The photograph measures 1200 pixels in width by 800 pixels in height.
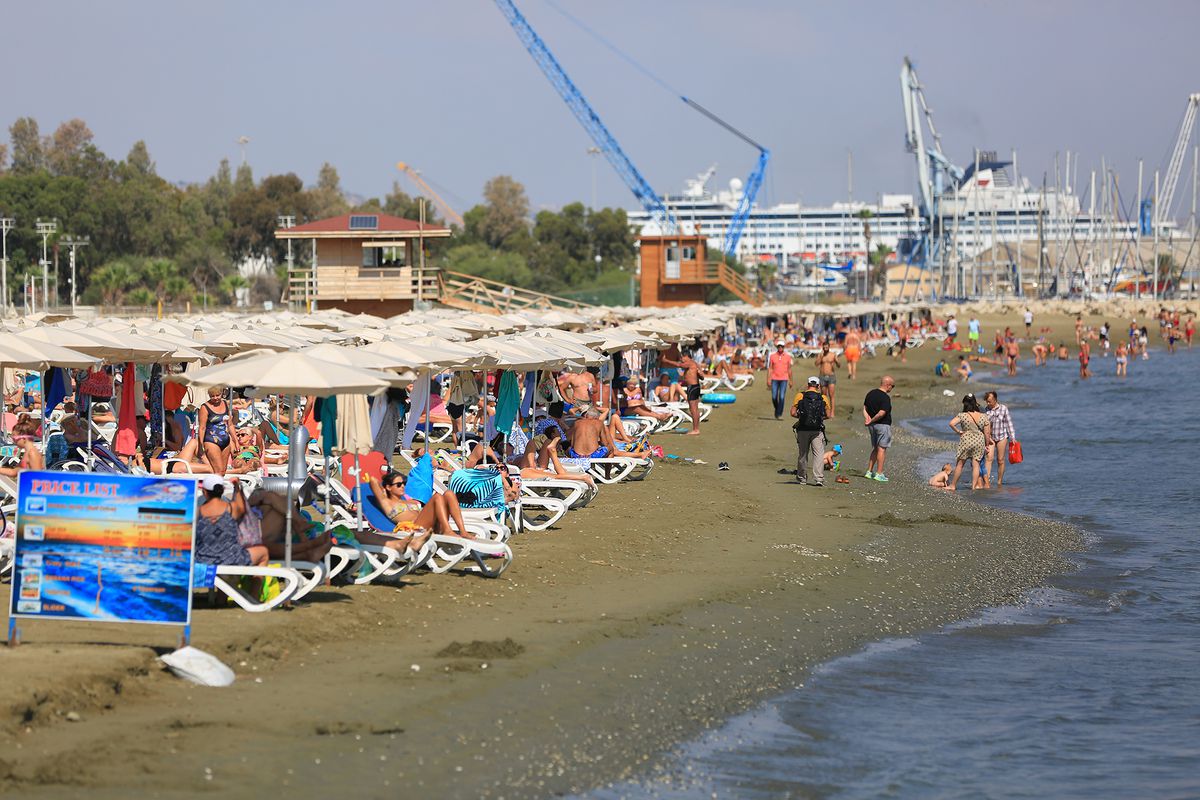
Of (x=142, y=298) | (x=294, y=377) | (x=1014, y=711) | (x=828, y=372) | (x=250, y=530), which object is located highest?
(x=142, y=298)

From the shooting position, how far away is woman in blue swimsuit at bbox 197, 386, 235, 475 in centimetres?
1491

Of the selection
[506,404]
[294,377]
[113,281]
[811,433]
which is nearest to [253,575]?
[294,377]

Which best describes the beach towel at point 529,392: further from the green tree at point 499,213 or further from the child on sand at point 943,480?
the green tree at point 499,213

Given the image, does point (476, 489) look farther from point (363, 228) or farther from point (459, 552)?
point (363, 228)

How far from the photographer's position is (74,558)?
7.27 meters

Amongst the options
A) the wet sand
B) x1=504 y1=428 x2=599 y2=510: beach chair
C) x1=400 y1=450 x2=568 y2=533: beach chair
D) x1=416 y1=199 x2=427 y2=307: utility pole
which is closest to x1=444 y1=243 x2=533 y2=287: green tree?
x1=416 y1=199 x2=427 y2=307: utility pole

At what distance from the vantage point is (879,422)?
1777 cm

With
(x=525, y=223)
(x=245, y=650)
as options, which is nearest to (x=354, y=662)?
(x=245, y=650)

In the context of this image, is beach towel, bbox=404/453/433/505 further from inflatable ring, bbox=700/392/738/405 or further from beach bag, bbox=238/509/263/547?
inflatable ring, bbox=700/392/738/405

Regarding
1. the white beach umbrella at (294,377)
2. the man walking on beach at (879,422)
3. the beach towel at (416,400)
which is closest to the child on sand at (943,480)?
the man walking on beach at (879,422)

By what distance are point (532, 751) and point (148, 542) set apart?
2.20 meters

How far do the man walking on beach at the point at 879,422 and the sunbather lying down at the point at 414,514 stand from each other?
7796 mm

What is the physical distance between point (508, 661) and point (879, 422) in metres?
10.4

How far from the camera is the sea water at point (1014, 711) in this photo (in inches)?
281
